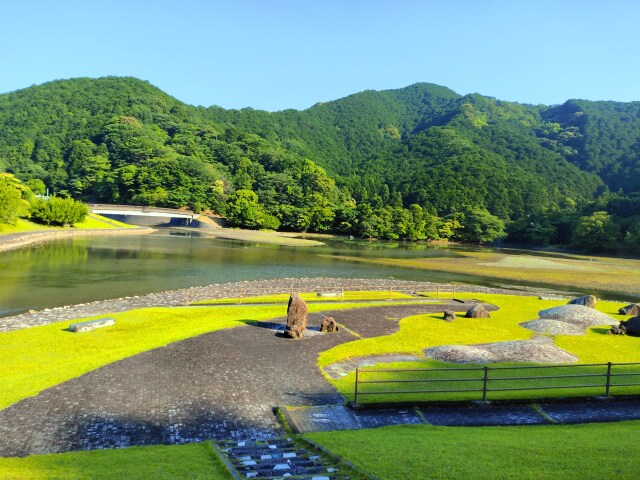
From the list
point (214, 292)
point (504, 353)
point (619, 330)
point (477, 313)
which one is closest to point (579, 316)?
point (619, 330)

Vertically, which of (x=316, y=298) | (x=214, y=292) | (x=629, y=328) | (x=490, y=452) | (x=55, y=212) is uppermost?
(x=55, y=212)

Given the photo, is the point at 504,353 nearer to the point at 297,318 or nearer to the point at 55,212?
the point at 297,318

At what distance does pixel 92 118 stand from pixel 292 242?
135770 mm

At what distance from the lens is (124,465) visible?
8797 millimetres

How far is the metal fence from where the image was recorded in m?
14.3

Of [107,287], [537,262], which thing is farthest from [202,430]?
[537,262]

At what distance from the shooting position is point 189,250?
69.4m

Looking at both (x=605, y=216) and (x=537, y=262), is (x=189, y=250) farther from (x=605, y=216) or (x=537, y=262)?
(x=605, y=216)

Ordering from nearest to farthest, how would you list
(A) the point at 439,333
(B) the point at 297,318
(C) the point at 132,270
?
1. (B) the point at 297,318
2. (A) the point at 439,333
3. (C) the point at 132,270

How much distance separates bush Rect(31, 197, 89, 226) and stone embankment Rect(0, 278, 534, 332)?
59453 mm

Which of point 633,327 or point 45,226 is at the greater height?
point 633,327

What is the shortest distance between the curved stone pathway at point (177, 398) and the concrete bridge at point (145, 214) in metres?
109

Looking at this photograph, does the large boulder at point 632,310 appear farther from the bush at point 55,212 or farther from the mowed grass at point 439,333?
the bush at point 55,212

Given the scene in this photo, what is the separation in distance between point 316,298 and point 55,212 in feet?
231
